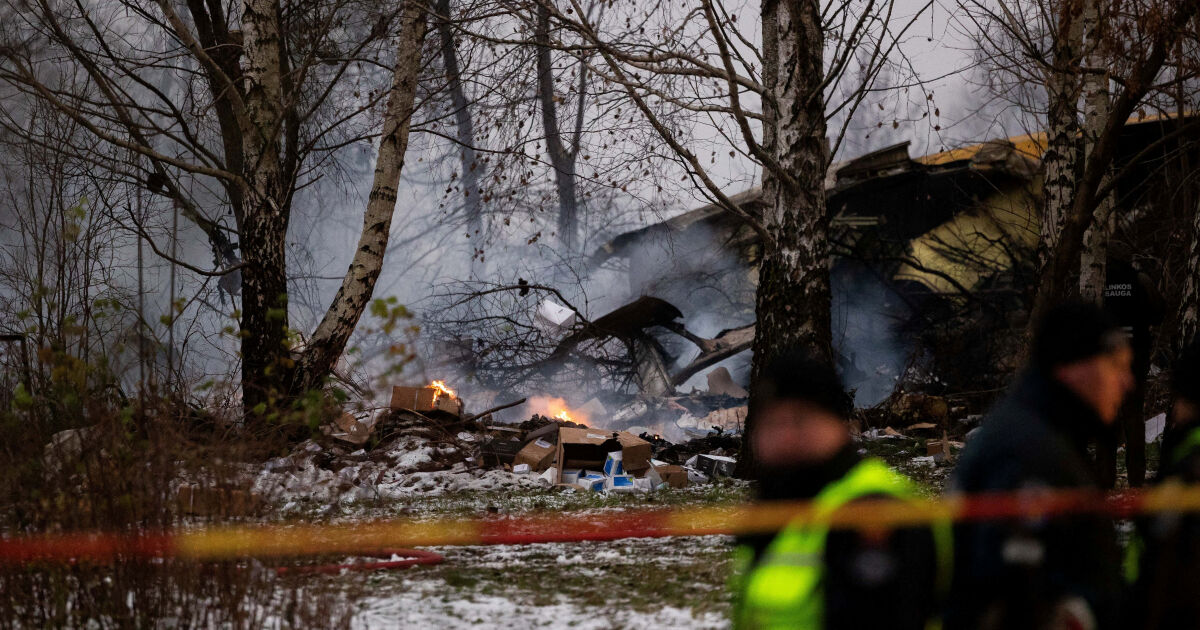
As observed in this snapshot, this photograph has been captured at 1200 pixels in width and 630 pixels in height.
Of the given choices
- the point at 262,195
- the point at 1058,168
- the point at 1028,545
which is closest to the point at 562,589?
the point at 1028,545

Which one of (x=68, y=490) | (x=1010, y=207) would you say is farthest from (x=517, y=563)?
(x=1010, y=207)

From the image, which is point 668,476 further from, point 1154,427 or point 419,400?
point 1154,427

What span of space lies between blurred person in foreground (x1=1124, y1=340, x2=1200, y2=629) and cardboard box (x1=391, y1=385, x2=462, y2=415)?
768 cm

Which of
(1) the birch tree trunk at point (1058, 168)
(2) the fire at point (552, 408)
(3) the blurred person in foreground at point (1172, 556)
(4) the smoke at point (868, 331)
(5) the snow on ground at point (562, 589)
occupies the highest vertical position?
(1) the birch tree trunk at point (1058, 168)

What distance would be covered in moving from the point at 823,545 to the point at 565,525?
413 cm

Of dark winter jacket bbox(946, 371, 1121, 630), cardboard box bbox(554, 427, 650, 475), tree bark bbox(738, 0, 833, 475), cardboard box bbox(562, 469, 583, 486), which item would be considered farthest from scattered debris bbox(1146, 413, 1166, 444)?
dark winter jacket bbox(946, 371, 1121, 630)

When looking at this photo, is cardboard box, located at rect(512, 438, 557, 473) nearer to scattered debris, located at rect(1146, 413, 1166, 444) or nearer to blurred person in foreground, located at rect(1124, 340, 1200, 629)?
scattered debris, located at rect(1146, 413, 1166, 444)

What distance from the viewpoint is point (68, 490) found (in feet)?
11.4

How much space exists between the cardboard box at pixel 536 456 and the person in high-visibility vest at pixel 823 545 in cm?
632

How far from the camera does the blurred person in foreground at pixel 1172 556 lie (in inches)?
111

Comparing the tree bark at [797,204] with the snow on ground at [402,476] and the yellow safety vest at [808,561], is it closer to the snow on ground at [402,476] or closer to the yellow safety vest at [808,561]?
the snow on ground at [402,476]

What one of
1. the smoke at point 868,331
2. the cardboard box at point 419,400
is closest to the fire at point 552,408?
the cardboard box at point 419,400

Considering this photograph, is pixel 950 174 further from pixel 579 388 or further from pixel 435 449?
pixel 435 449

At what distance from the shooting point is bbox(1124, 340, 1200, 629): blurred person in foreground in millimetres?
2816
